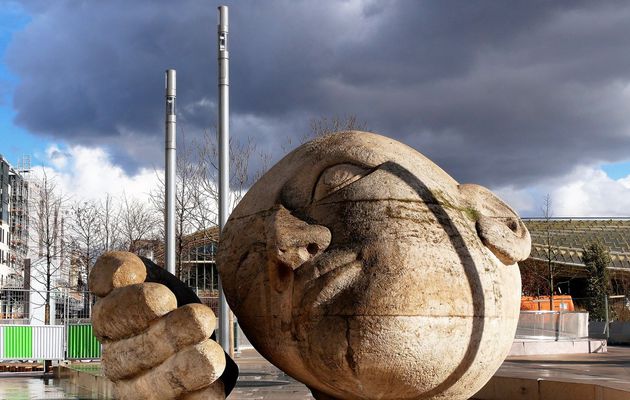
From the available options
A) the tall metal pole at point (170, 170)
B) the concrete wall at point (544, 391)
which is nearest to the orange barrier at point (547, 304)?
the tall metal pole at point (170, 170)

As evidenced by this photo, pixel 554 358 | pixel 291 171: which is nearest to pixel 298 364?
pixel 291 171

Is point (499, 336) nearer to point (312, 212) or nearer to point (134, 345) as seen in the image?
→ point (312, 212)

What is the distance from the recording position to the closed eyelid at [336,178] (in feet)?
22.0

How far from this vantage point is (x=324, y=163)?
688cm

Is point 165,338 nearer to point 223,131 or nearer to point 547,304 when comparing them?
point 223,131

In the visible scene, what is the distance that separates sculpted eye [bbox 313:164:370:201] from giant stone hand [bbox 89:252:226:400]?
1.45m

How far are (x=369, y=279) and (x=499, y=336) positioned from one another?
4.75 ft

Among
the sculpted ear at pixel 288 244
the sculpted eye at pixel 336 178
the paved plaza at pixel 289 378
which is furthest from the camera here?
the paved plaza at pixel 289 378

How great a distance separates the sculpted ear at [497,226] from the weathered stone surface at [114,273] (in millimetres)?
3069

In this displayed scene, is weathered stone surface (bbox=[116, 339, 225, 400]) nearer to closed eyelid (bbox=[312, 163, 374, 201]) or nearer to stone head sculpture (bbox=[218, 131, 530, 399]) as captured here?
stone head sculpture (bbox=[218, 131, 530, 399])

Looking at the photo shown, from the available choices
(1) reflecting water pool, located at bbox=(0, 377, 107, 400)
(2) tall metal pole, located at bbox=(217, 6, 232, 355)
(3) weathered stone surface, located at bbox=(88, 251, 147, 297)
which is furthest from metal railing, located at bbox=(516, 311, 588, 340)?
(3) weathered stone surface, located at bbox=(88, 251, 147, 297)

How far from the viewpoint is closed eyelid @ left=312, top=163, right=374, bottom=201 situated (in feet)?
22.0

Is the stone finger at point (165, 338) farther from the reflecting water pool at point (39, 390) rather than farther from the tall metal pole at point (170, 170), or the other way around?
the tall metal pole at point (170, 170)

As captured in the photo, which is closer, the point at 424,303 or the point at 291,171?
the point at 424,303
